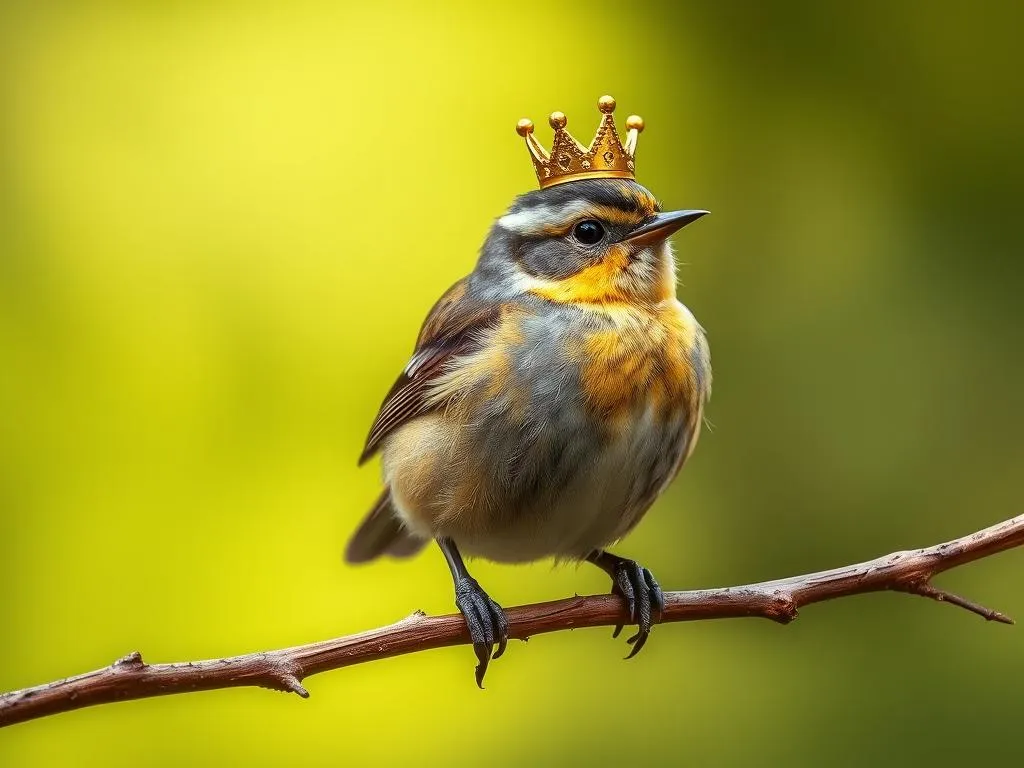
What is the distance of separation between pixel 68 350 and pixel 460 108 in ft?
5.00

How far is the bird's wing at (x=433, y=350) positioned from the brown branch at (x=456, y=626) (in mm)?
605

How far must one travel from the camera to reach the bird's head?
9.55 feet

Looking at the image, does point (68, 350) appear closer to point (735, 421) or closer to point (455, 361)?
point (455, 361)

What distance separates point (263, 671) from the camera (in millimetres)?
2283

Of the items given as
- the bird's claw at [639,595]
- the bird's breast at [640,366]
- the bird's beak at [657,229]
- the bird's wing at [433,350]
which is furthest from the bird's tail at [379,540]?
the bird's beak at [657,229]

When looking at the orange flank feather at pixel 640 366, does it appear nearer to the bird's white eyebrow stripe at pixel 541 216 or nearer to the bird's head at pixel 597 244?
the bird's head at pixel 597 244

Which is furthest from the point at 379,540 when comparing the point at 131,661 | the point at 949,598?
the point at 949,598

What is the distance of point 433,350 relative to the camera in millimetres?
3102

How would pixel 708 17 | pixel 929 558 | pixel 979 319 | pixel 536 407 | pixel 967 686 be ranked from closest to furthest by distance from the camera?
1. pixel 929 558
2. pixel 536 407
3. pixel 967 686
4. pixel 979 319
5. pixel 708 17

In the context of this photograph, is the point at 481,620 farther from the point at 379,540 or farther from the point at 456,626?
the point at 379,540

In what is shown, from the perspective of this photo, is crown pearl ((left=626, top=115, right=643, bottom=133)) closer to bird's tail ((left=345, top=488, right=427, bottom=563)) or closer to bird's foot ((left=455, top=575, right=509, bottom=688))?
bird's foot ((left=455, top=575, right=509, bottom=688))

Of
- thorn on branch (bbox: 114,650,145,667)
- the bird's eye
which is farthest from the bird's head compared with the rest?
thorn on branch (bbox: 114,650,145,667)

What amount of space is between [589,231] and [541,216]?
13 cm

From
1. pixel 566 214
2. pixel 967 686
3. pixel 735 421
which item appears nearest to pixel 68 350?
pixel 566 214
